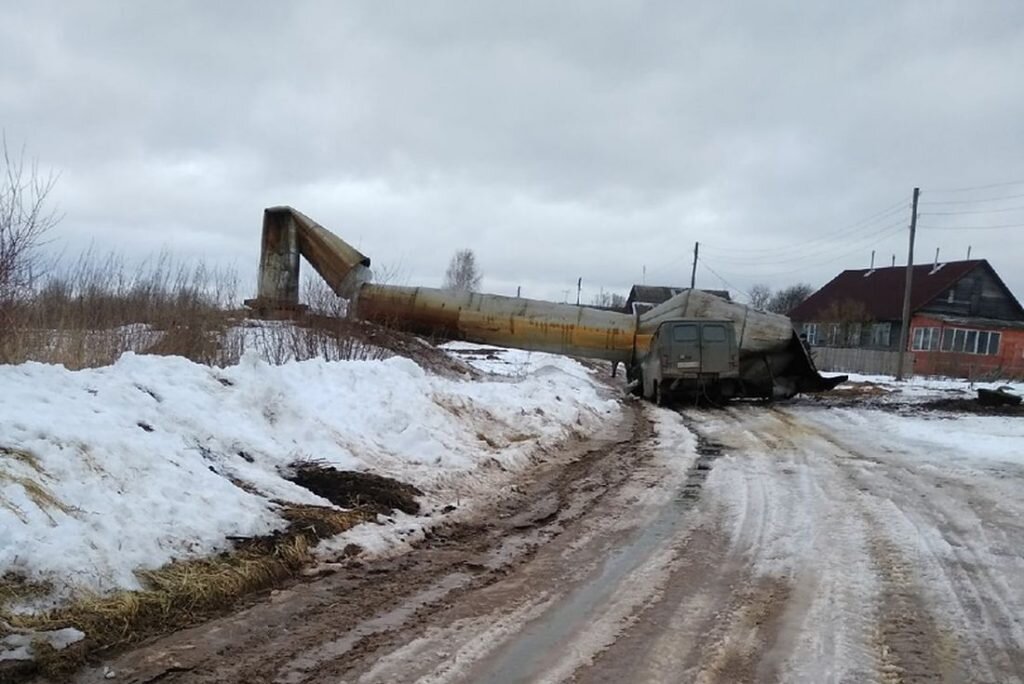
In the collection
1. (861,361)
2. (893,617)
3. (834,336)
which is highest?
(834,336)

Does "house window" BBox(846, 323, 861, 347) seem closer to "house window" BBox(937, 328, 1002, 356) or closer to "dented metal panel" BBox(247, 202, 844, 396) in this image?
"house window" BBox(937, 328, 1002, 356)

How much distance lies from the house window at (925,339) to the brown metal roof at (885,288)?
1.56 metres

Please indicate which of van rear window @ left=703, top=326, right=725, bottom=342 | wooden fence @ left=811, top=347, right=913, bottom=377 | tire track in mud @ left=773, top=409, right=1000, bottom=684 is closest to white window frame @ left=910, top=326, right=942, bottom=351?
wooden fence @ left=811, top=347, right=913, bottom=377

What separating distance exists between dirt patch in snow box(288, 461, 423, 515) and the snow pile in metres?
0.20

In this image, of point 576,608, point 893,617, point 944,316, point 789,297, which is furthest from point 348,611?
point 789,297

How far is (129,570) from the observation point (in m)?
4.78

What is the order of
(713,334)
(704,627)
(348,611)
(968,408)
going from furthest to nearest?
(713,334) → (968,408) → (348,611) → (704,627)

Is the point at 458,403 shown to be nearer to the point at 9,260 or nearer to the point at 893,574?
the point at 9,260

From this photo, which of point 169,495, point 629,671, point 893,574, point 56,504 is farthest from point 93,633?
point 893,574

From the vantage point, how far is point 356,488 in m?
7.20

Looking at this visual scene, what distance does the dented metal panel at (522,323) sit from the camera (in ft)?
76.8

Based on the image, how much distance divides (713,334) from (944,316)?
3675 cm

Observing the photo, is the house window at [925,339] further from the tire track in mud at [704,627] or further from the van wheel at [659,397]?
the tire track in mud at [704,627]

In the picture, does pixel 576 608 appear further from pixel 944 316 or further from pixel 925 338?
pixel 944 316
